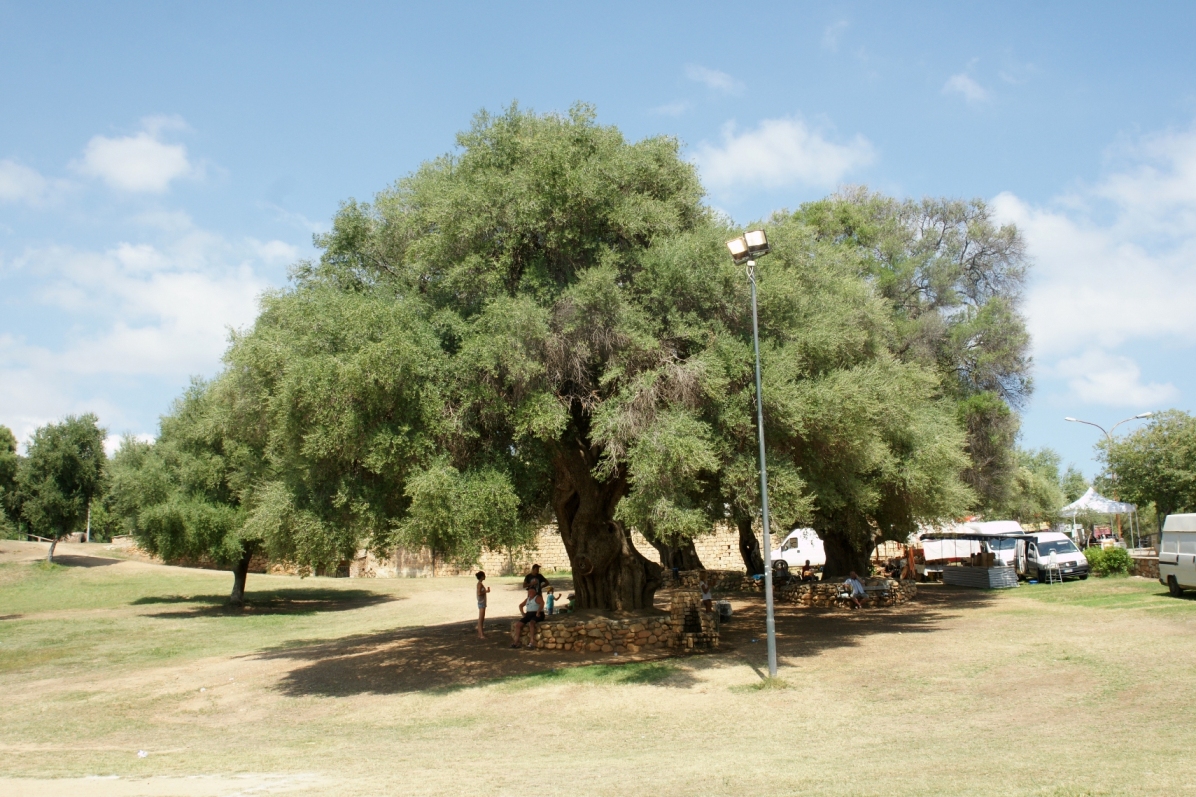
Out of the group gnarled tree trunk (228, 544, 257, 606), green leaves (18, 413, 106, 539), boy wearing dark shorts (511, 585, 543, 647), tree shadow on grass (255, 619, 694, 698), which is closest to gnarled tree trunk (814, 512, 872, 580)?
boy wearing dark shorts (511, 585, 543, 647)

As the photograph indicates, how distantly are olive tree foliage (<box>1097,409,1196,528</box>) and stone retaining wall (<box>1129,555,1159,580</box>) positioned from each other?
303 cm

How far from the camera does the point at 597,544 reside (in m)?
17.3

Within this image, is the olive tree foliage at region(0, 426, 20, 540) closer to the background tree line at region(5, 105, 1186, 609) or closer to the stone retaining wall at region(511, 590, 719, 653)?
the background tree line at region(5, 105, 1186, 609)

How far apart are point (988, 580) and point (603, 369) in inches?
847

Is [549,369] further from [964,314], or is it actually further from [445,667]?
[964,314]

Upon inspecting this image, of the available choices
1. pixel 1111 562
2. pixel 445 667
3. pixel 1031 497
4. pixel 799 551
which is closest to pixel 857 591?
pixel 1111 562

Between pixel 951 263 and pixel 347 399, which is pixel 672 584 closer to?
pixel 951 263

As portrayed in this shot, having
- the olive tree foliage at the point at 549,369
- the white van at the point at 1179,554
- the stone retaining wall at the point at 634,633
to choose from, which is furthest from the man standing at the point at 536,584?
the white van at the point at 1179,554

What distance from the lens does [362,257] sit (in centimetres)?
1783

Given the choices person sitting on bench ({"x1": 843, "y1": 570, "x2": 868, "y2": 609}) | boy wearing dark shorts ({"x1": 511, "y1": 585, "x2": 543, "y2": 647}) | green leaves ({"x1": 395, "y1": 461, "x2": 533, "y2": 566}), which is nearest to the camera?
green leaves ({"x1": 395, "y1": 461, "x2": 533, "y2": 566})

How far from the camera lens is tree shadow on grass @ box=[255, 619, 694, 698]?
563 inches

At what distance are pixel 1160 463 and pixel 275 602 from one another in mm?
34892

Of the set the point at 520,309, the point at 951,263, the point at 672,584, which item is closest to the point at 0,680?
the point at 520,309

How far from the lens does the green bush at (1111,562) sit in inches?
1102
